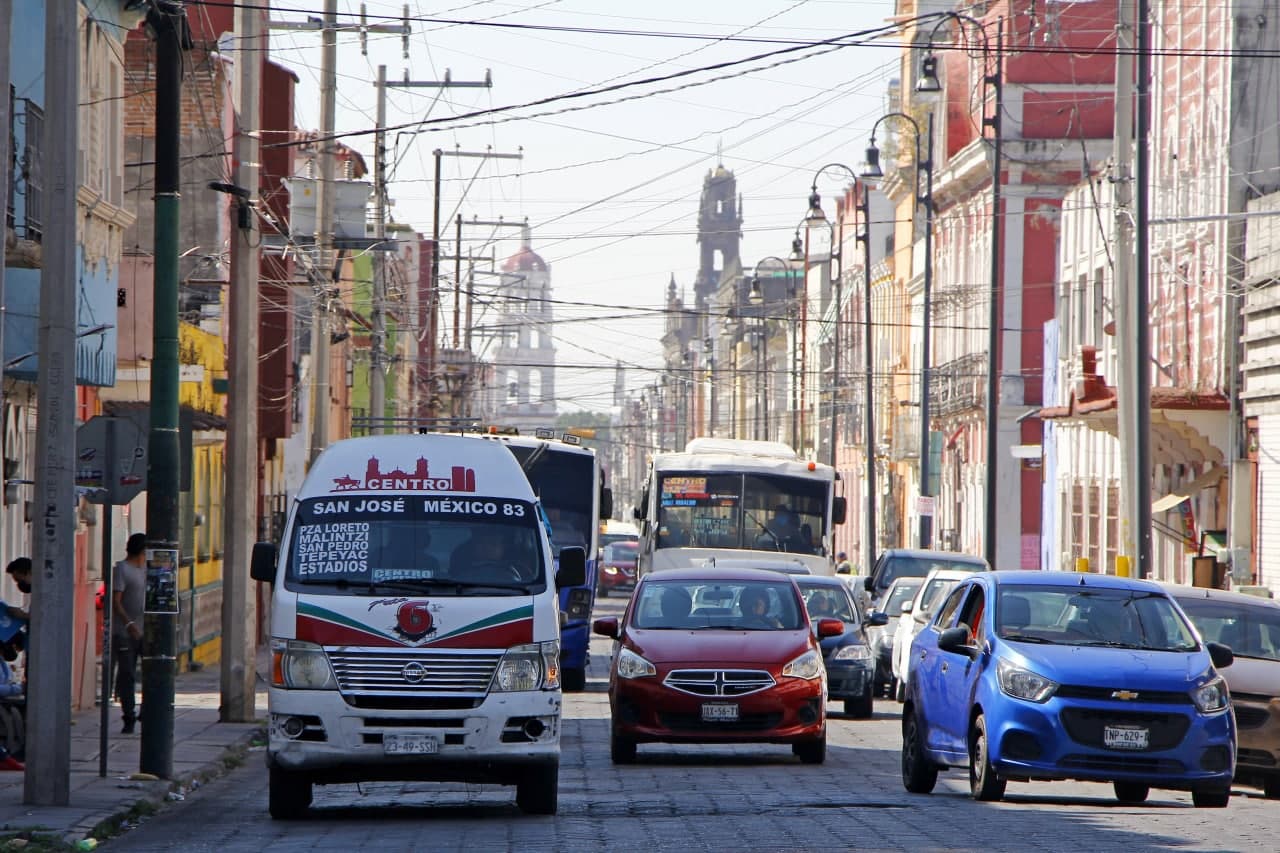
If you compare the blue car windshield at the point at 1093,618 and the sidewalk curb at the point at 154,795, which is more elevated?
the blue car windshield at the point at 1093,618

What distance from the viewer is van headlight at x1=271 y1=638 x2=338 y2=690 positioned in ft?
45.1

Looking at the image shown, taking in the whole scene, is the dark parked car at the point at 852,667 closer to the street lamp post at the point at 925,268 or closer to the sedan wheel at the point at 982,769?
the sedan wheel at the point at 982,769

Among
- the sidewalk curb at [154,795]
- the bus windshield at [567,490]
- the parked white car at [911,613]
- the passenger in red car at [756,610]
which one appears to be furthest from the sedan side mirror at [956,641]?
the bus windshield at [567,490]

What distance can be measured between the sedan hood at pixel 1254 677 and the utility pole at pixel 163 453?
818cm

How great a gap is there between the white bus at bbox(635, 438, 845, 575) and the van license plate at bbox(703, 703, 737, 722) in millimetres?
17532

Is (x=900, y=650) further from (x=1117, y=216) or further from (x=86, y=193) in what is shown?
(x=86, y=193)

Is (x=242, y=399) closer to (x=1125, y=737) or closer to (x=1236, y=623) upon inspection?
(x=1236, y=623)

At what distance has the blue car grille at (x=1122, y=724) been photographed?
1417 cm

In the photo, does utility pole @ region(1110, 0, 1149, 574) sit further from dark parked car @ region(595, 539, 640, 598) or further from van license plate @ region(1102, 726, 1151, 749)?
dark parked car @ region(595, 539, 640, 598)

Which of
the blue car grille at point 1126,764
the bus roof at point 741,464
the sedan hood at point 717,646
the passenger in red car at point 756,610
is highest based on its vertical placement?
the bus roof at point 741,464

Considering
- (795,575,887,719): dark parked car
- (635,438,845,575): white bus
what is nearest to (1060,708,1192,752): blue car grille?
(795,575,887,719): dark parked car

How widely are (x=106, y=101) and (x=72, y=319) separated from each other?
35.4 ft

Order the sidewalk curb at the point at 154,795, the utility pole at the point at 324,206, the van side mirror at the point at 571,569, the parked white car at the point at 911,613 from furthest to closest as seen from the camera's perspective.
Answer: the utility pole at the point at 324,206 → the parked white car at the point at 911,613 → the van side mirror at the point at 571,569 → the sidewalk curb at the point at 154,795

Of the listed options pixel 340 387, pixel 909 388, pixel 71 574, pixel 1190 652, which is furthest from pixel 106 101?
pixel 909 388
